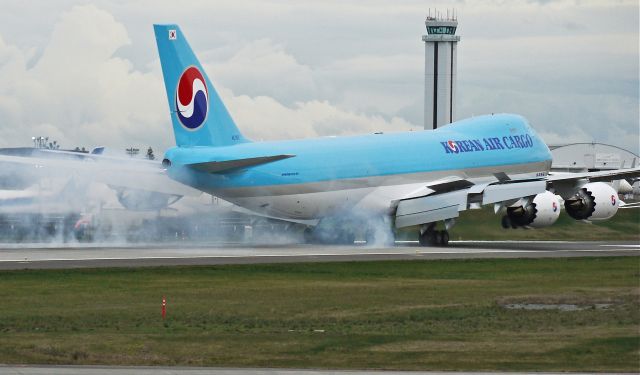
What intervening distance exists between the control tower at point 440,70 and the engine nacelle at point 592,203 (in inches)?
3709

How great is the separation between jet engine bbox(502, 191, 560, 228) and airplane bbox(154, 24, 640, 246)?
0.16ft

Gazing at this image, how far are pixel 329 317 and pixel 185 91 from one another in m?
24.9

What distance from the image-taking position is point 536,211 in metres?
61.8

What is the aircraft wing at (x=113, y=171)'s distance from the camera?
56.7 metres

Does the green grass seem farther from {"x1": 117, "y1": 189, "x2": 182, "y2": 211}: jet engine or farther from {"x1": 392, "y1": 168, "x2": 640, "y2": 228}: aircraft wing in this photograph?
{"x1": 117, "y1": 189, "x2": 182, "y2": 211}: jet engine

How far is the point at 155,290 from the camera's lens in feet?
132

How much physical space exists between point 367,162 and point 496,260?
12.3 m

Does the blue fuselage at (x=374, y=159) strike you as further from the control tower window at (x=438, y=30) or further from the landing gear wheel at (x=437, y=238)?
the control tower window at (x=438, y=30)

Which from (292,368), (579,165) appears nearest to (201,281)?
(292,368)

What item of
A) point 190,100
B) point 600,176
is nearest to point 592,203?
point 600,176

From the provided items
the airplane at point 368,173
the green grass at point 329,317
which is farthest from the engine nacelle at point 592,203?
the green grass at point 329,317

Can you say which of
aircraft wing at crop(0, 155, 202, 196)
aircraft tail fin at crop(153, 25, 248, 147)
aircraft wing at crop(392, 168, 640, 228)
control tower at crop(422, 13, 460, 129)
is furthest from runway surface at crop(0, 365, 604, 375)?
control tower at crop(422, 13, 460, 129)

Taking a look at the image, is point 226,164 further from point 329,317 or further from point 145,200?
point 329,317

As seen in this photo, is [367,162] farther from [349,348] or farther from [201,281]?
[349,348]
